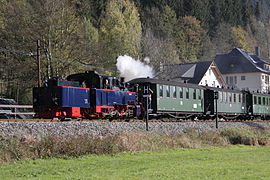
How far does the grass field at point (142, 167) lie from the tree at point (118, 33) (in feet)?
99.8

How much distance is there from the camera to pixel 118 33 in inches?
1948

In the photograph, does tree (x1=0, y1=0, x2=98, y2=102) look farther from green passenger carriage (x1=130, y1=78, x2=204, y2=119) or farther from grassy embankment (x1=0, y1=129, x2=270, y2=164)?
grassy embankment (x1=0, y1=129, x2=270, y2=164)

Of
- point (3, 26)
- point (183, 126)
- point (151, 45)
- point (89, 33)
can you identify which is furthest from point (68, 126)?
point (151, 45)

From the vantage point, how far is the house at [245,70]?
8312 cm

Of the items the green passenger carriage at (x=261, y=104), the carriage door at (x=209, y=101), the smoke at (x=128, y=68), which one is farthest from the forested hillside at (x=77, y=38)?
the green passenger carriage at (x=261, y=104)

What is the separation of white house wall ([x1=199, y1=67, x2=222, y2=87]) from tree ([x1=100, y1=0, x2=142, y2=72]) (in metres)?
16.6

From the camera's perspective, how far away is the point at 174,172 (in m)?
11.7

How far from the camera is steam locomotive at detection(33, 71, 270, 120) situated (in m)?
22.6

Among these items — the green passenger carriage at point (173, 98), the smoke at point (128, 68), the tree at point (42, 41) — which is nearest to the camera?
the green passenger carriage at point (173, 98)

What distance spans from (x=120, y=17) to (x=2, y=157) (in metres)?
40.7

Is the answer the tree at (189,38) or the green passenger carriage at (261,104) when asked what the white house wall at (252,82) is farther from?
the green passenger carriage at (261,104)

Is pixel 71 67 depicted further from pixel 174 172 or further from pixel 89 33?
pixel 174 172

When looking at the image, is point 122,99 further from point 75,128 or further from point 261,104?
point 261,104

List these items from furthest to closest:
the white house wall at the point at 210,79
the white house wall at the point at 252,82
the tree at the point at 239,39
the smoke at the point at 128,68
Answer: the tree at the point at 239,39 < the white house wall at the point at 252,82 < the white house wall at the point at 210,79 < the smoke at the point at 128,68
